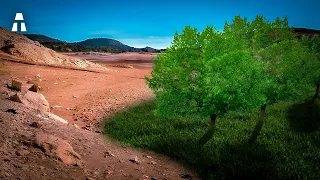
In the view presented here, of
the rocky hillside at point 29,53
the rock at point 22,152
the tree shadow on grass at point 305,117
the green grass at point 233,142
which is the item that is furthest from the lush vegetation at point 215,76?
the rocky hillside at point 29,53

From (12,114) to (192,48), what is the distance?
9.23m

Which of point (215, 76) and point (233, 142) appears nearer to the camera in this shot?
point (215, 76)

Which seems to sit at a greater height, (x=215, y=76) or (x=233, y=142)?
(x=215, y=76)

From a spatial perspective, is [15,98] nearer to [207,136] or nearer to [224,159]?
[207,136]

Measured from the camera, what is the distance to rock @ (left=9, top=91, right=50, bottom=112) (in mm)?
14789

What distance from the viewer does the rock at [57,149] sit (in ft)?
29.9

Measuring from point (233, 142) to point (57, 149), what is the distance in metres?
9.26

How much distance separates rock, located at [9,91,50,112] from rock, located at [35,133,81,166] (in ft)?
19.0

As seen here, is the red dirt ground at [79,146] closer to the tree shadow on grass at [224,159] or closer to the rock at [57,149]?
the rock at [57,149]

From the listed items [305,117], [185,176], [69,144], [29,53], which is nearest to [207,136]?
[185,176]

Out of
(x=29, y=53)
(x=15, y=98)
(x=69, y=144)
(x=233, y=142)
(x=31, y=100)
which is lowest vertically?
(x=233, y=142)

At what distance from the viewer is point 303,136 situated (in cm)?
1652

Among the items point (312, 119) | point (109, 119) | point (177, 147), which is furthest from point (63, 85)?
point (312, 119)

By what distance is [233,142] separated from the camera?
48.9 ft
